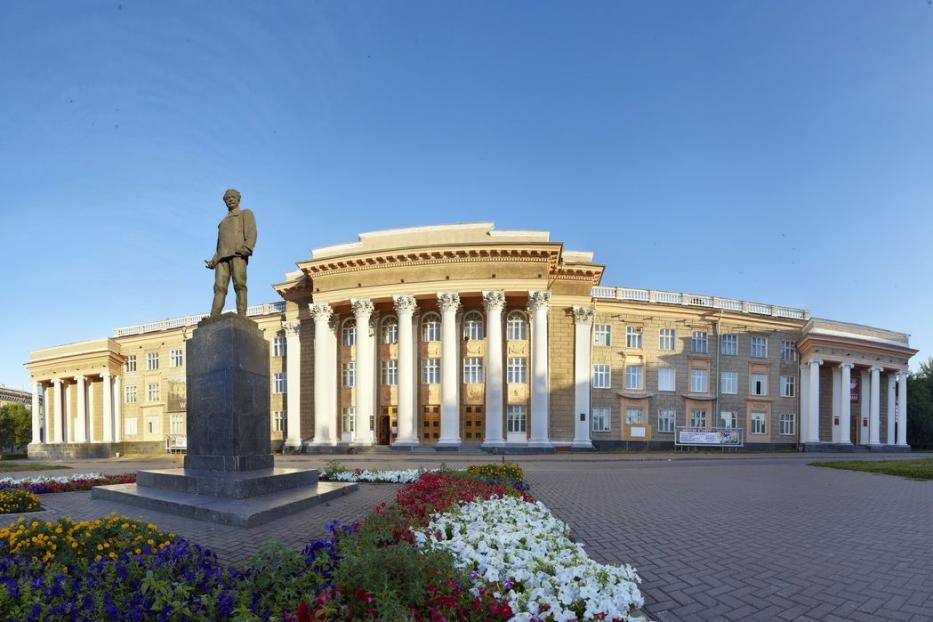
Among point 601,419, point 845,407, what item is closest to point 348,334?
point 601,419

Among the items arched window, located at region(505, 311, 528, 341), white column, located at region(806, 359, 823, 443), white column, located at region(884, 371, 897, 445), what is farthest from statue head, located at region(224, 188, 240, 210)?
white column, located at region(884, 371, 897, 445)

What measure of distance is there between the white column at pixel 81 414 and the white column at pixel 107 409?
2.99 meters

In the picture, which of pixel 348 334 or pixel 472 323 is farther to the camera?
pixel 348 334

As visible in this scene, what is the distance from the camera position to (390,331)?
120 feet

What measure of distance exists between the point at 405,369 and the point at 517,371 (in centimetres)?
812

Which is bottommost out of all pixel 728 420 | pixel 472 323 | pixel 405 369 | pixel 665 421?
pixel 728 420

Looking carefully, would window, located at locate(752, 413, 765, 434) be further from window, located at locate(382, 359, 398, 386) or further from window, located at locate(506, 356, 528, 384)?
window, located at locate(382, 359, 398, 386)

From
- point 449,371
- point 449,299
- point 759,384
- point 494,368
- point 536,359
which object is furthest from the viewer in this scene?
point 759,384

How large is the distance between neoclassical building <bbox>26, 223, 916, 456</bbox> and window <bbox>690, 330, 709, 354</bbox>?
0.10 m

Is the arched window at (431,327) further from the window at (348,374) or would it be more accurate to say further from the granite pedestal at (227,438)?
the granite pedestal at (227,438)

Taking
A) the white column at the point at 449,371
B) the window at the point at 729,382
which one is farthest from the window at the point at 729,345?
the white column at the point at 449,371

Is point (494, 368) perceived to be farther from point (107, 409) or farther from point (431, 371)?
point (107, 409)

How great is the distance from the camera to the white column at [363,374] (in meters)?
33.3

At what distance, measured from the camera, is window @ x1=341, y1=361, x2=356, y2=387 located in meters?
36.8
